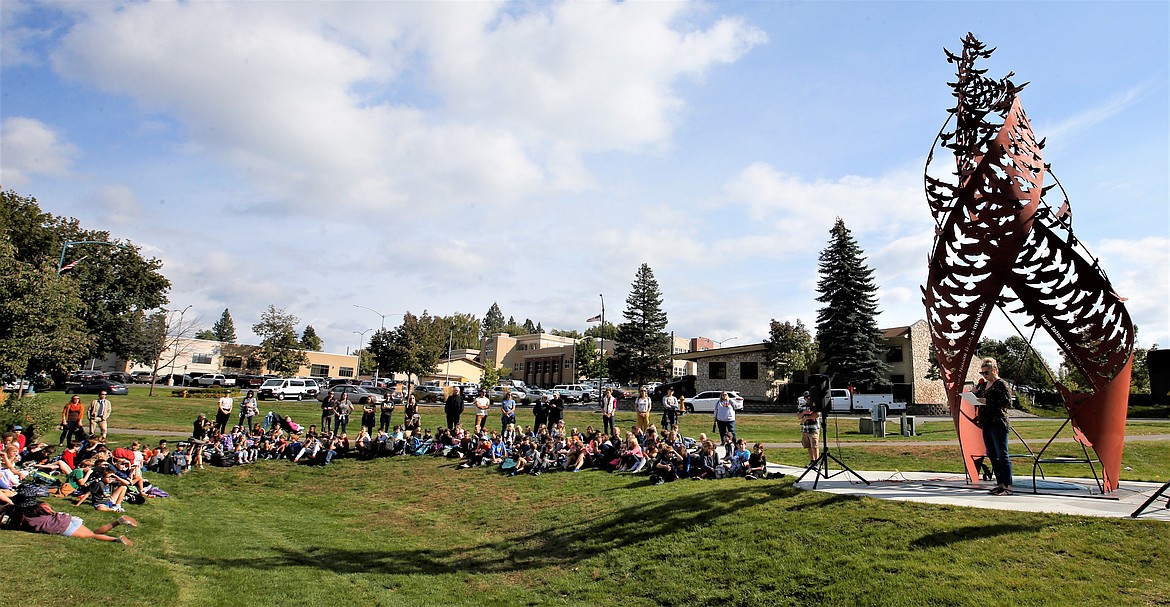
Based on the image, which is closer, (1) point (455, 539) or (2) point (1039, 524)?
(2) point (1039, 524)

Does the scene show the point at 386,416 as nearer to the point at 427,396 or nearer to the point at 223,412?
the point at 223,412

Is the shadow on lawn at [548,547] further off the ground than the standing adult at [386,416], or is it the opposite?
the standing adult at [386,416]

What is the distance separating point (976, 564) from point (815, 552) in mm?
1822

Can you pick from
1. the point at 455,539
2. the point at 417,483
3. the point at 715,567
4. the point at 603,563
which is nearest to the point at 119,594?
the point at 455,539

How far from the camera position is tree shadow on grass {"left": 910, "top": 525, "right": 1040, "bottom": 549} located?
799 cm

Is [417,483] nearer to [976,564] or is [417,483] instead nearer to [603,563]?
[603,563]

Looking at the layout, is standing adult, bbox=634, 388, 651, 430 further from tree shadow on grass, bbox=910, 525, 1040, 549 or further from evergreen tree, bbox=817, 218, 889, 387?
evergreen tree, bbox=817, 218, 889, 387

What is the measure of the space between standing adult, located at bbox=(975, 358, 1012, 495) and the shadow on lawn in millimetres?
2903

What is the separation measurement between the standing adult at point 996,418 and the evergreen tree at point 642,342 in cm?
5073

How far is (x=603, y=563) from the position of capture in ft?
32.6

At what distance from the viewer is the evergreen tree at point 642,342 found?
60.6 metres

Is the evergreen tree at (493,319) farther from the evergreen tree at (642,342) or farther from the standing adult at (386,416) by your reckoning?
the standing adult at (386,416)

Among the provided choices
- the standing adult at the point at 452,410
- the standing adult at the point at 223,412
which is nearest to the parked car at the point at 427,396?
the standing adult at the point at 223,412

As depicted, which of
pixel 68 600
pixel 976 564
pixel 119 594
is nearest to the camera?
pixel 976 564
